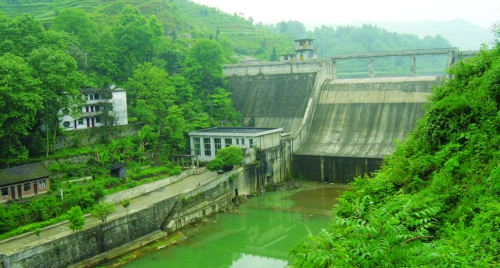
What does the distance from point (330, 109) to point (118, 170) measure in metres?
18.8

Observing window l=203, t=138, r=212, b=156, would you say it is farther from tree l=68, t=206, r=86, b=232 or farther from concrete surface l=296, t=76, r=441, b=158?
tree l=68, t=206, r=86, b=232

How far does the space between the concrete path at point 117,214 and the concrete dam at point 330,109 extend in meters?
9.04

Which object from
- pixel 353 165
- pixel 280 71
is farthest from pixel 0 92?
pixel 280 71

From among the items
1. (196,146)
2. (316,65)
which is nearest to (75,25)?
(196,146)

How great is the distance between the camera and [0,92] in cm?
2447

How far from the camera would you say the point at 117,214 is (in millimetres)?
23578

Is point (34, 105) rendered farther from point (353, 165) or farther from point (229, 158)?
point (353, 165)

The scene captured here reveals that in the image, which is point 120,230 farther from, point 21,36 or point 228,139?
point 21,36

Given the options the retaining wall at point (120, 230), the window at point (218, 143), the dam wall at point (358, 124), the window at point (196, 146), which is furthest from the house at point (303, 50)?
the retaining wall at point (120, 230)

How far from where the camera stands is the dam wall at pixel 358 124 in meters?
33.9

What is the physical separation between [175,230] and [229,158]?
716cm

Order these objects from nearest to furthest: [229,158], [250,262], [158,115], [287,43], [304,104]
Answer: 1. [250,262]
2. [229,158]
3. [158,115]
4. [304,104]
5. [287,43]

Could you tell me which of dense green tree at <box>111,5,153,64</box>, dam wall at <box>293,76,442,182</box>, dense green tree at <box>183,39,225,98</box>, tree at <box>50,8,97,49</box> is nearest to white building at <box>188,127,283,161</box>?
dam wall at <box>293,76,442,182</box>

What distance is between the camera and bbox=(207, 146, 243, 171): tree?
3045 centimetres
